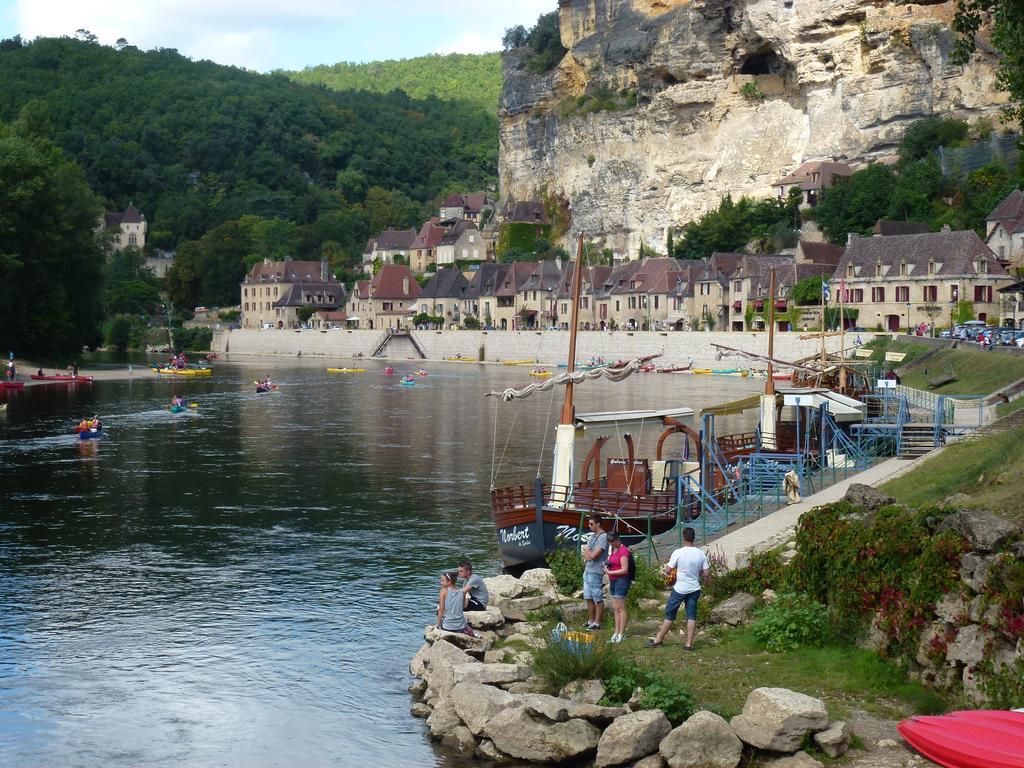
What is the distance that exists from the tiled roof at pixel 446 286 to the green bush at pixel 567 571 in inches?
4600

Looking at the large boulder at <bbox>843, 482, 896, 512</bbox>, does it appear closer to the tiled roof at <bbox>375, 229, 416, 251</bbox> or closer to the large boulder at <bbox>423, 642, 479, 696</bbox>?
the large boulder at <bbox>423, 642, 479, 696</bbox>

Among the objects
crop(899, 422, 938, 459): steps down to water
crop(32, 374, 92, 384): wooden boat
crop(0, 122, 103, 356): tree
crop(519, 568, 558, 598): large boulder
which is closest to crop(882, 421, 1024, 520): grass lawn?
crop(899, 422, 938, 459): steps down to water

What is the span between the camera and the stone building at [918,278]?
85812 millimetres

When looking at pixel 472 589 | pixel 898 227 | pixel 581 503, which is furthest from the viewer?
pixel 898 227

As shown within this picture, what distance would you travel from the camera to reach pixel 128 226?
7343 inches

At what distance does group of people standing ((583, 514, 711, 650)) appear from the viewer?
1686cm

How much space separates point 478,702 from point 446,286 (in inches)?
4926

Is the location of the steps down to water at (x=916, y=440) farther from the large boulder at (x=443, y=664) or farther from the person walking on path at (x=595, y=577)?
the large boulder at (x=443, y=664)

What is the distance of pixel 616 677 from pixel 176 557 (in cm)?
1517

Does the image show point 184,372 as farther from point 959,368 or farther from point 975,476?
point 975,476

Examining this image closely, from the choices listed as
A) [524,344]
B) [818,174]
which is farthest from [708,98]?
[524,344]

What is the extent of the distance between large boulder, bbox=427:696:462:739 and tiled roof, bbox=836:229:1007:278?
253 ft

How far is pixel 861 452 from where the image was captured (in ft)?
115

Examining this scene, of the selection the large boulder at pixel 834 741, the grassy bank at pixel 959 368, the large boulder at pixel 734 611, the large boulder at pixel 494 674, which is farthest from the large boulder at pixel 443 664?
the grassy bank at pixel 959 368
